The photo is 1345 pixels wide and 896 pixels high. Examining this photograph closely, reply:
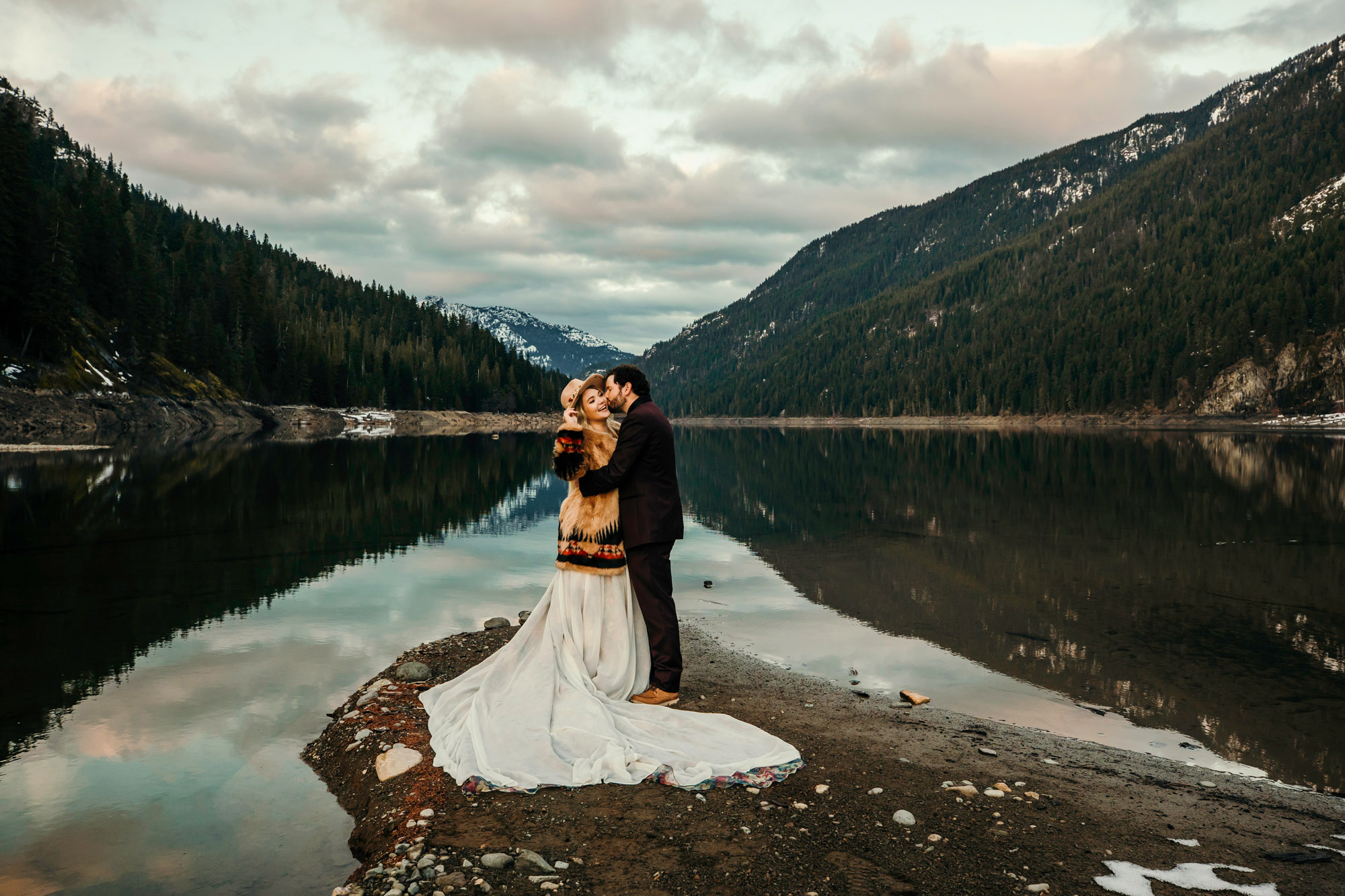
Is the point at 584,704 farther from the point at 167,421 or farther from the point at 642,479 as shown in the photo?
the point at 167,421

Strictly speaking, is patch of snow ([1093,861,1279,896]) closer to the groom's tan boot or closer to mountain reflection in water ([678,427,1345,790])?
mountain reflection in water ([678,427,1345,790])

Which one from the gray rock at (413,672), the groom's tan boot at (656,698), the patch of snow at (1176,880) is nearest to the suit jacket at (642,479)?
the groom's tan boot at (656,698)

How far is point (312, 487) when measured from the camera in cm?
2839

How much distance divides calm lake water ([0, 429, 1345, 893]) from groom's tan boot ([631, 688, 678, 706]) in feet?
9.02

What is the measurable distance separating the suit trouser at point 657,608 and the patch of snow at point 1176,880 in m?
3.93

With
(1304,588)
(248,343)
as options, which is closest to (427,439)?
(248,343)

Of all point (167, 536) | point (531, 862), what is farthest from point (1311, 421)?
point (531, 862)

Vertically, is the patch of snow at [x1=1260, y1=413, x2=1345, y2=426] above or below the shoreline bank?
above

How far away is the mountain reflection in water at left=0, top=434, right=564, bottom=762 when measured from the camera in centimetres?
939

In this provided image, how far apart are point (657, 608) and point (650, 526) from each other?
2.72 ft

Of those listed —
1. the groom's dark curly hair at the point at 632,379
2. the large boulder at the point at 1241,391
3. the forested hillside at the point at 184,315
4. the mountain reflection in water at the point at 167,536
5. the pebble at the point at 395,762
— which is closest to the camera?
the pebble at the point at 395,762

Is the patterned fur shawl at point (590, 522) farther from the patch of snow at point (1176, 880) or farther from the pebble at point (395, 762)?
the patch of snow at point (1176, 880)

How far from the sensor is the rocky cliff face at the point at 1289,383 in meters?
111

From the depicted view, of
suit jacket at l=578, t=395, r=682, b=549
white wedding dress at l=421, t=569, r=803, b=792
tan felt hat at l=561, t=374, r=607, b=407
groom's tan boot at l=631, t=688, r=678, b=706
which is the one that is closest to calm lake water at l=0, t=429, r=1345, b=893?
white wedding dress at l=421, t=569, r=803, b=792
